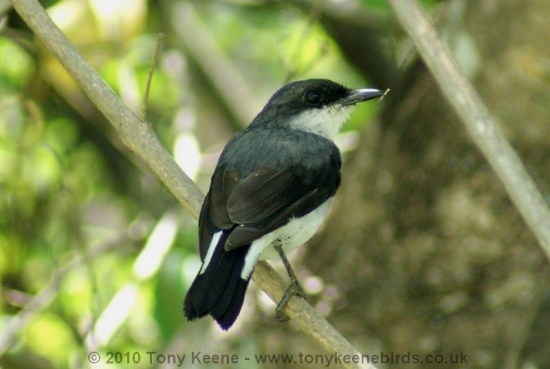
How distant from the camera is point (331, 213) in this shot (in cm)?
479

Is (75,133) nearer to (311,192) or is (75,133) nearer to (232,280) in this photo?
(311,192)

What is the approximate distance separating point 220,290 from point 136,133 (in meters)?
0.66

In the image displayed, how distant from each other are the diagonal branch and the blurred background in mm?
503

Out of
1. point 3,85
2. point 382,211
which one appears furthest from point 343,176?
point 3,85

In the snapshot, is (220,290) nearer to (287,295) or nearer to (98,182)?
(287,295)

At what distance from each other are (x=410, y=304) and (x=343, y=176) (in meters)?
0.81

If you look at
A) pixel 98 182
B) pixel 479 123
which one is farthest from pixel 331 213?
pixel 479 123

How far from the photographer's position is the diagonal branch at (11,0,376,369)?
304cm

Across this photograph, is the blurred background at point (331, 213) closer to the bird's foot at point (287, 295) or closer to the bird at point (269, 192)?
the bird at point (269, 192)

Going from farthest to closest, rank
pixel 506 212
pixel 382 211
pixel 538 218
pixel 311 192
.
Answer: pixel 382 211 < pixel 506 212 < pixel 311 192 < pixel 538 218

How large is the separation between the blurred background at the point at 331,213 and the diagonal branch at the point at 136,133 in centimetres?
50

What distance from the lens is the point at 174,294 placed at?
178 inches

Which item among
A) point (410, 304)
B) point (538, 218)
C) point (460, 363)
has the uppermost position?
point (538, 218)

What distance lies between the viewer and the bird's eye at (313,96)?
4148mm
